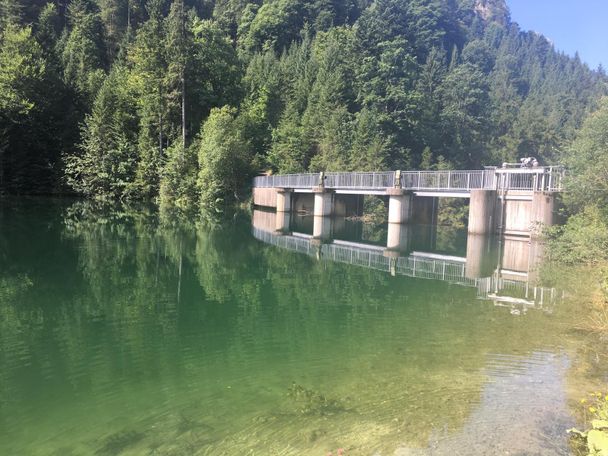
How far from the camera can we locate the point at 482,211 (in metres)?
29.9

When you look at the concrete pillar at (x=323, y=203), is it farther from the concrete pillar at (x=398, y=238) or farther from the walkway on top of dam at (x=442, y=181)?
the concrete pillar at (x=398, y=238)

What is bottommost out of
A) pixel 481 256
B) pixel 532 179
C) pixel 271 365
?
pixel 271 365

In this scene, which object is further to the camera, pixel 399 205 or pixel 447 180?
pixel 399 205

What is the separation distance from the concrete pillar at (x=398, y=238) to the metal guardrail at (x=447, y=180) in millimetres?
2828

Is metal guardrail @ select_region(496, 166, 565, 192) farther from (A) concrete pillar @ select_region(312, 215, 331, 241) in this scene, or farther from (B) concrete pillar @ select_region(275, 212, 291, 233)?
(B) concrete pillar @ select_region(275, 212, 291, 233)

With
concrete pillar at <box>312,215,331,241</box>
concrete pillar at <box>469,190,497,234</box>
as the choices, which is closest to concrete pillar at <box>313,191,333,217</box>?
concrete pillar at <box>312,215,331,241</box>

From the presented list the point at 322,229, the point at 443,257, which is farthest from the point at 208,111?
the point at 443,257

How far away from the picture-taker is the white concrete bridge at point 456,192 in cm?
2825

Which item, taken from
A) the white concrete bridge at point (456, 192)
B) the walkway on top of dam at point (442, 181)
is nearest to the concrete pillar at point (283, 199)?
the white concrete bridge at point (456, 192)

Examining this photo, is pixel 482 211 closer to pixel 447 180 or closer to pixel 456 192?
pixel 456 192

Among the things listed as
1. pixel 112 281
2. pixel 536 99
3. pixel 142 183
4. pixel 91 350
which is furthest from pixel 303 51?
pixel 91 350

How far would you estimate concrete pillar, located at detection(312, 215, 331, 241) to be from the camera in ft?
102

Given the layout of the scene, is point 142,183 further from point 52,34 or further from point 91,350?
point 91,350

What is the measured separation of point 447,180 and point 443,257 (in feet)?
35.5
